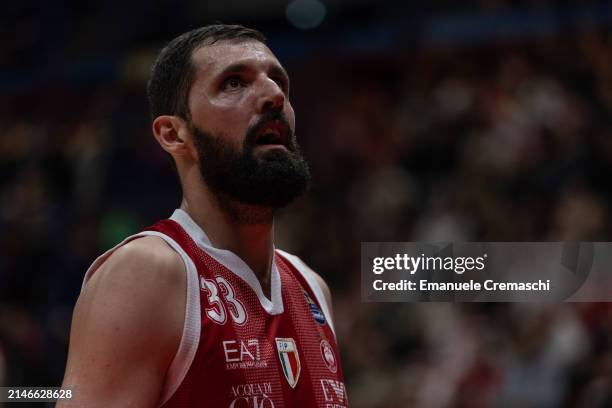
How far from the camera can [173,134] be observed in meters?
3.29

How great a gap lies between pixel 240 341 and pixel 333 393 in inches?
17.4

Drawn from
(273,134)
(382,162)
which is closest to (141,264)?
(273,134)

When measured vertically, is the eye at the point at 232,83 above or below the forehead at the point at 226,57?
below

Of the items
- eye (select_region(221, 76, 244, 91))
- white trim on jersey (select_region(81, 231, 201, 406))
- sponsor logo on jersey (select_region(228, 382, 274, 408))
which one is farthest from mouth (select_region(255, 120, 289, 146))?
sponsor logo on jersey (select_region(228, 382, 274, 408))

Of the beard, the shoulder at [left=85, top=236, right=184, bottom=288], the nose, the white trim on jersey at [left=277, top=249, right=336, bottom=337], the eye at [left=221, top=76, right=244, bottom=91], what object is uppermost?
the eye at [left=221, top=76, right=244, bottom=91]

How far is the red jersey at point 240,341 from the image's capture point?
2.83m

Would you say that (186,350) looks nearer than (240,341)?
Yes

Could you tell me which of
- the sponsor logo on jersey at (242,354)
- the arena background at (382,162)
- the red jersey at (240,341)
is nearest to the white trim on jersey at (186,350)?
the red jersey at (240,341)

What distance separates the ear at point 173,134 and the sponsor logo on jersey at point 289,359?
69 cm

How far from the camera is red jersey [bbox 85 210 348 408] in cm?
283

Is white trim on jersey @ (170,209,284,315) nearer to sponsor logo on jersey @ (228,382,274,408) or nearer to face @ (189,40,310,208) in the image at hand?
face @ (189,40,310,208)

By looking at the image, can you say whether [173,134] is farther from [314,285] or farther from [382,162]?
[382,162]

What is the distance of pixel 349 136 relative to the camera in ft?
33.4

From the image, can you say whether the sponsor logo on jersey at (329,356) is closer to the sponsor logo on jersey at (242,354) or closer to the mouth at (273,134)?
the sponsor logo on jersey at (242,354)
